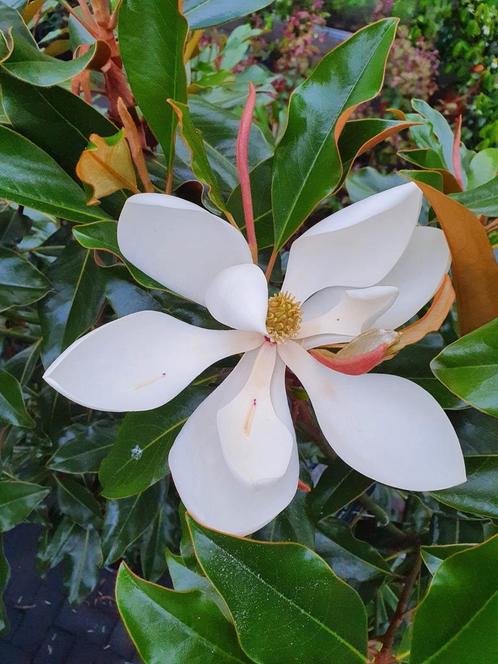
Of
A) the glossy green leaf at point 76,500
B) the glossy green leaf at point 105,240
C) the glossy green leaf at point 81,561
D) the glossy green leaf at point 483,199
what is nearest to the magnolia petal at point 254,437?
the glossy green leaf at point 105,240

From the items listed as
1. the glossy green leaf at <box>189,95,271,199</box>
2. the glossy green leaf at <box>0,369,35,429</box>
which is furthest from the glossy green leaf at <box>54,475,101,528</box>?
the glossy green leaf at <box>189,95,271,199</box>

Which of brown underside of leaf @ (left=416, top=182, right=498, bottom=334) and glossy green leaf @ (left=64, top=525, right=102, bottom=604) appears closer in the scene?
brown underside of leaf @ (left=416, top=182, right=498, bottom=334)

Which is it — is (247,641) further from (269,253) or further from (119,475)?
(269,253)

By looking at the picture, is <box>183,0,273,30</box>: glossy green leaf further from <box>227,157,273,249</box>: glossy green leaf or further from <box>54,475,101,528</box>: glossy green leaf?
<box>54,475,101,528</box>: glossy green leaf

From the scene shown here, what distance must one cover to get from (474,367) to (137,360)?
0.22 metres

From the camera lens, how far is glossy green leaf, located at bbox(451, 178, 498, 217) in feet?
1.48

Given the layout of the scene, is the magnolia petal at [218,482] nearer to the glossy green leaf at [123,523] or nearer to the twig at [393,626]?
the twig at [393,626]

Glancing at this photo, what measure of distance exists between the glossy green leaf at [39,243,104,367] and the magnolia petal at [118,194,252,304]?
163mm

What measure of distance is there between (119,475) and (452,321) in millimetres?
316

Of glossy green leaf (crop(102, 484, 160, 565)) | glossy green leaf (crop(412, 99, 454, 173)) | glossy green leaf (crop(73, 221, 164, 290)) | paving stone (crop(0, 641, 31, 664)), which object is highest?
glossy green leaf (crop(412, 99, 454, 173))

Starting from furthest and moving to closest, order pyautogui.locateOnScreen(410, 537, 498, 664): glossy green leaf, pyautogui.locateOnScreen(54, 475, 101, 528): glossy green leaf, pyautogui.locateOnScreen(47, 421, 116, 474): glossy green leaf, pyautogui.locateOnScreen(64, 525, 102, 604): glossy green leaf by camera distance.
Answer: pyautogui.locateOnScreen(64, 525, 102, 604): glossy green leaf → pyautogui.locateOnScreen(54, 475, 101, 528): glossy green leaf → pyautogui.locateOnScreen(47, 421, 116, 474): glossy green leaf → pyautogui.locateOnScreen(410, 537, 498, 664): glossy green leaf

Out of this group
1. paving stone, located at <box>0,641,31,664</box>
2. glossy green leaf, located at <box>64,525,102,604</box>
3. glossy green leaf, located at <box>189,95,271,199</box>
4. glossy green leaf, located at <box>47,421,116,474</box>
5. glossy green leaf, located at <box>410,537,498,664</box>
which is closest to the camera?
glossy green leaf, located at <box>410,537,498,664</box>

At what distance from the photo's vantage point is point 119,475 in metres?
0.49

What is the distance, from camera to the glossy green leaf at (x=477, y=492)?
457 millimetres
